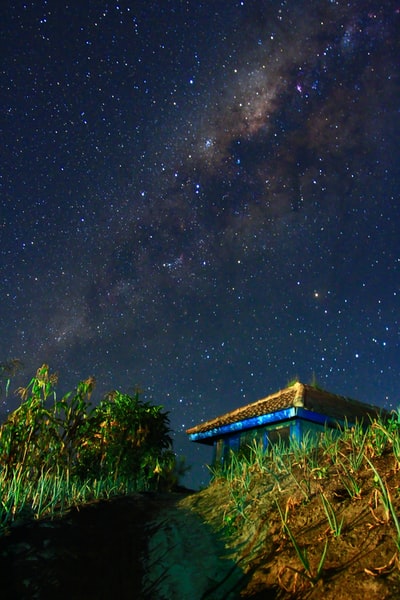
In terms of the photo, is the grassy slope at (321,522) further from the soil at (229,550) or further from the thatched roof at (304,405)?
the thatched roof at (304,405)

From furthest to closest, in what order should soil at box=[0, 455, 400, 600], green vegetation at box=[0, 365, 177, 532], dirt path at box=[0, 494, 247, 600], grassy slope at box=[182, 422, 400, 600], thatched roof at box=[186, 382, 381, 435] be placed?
thatched roof at box=[186, 382, 381, 435], green vegetation at box=[0, 365, 177, 532], dirt path at box=[0, 494, 247, 600], soil at box=[0, 455, 400, 600], grassy slope at box=[182, 422, 400, 600]

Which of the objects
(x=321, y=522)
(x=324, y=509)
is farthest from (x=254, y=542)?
(x=324, y=509)

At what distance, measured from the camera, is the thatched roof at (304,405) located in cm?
1290

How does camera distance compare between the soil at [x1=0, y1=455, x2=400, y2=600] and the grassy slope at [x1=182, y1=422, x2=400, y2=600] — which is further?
the soil at [x1=0, y1=455, x2=400, y2=600]

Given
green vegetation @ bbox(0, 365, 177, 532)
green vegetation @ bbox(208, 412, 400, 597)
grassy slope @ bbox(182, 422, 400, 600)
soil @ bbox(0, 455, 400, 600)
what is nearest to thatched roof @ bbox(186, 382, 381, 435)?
green vegetation @ bbox(0, 365, 177, 532)

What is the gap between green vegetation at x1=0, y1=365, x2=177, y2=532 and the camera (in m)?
6.07

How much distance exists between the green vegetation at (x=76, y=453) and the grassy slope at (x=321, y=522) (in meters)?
2.39

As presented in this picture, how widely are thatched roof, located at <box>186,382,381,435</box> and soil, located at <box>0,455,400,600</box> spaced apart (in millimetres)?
7601

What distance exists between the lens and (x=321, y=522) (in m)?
3.61

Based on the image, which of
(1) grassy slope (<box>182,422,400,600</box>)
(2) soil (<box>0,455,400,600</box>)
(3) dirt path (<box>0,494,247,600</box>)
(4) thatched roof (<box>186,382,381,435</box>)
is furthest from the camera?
(4) thatched roof (<box>186,382,381,435</box>)

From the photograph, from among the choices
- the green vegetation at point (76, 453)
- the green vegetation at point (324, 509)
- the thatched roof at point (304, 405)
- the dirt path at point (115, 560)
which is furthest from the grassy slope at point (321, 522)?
the thatched roof at point (304, 405)

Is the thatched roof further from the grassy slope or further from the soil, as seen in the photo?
the soil

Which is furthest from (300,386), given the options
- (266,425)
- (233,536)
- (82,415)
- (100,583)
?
(100,583)

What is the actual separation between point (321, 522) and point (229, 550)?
111cm
